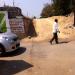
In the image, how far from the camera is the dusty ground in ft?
39.4

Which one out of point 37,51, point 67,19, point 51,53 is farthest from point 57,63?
point 67,19

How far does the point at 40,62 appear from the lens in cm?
1385

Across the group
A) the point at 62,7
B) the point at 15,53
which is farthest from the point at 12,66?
the point at 62,7

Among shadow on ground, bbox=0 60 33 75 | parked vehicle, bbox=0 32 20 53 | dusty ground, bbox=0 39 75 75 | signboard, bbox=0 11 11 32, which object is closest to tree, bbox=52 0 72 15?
signboard, bbox=0 11 11 32

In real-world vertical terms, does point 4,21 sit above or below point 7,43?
above

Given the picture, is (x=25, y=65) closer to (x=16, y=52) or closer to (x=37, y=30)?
(x=16, y=52)

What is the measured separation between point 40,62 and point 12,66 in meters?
1.29

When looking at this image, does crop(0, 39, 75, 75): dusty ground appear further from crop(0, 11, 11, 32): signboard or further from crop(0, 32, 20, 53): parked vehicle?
crop(0, 11, 11, 32): signboard

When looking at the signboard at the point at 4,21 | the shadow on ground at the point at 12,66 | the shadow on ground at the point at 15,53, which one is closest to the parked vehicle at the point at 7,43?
the shadow on ground at the point at 15,53

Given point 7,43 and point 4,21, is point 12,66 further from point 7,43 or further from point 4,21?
point 4,21

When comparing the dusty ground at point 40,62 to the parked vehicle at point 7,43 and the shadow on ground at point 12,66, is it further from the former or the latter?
the parked vehicle at point 7,43

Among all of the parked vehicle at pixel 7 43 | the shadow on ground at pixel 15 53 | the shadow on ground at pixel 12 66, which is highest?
the parked vehicle at pixel 7 43

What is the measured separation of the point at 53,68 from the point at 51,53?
385 cm

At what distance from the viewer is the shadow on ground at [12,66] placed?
1238 centimetres
